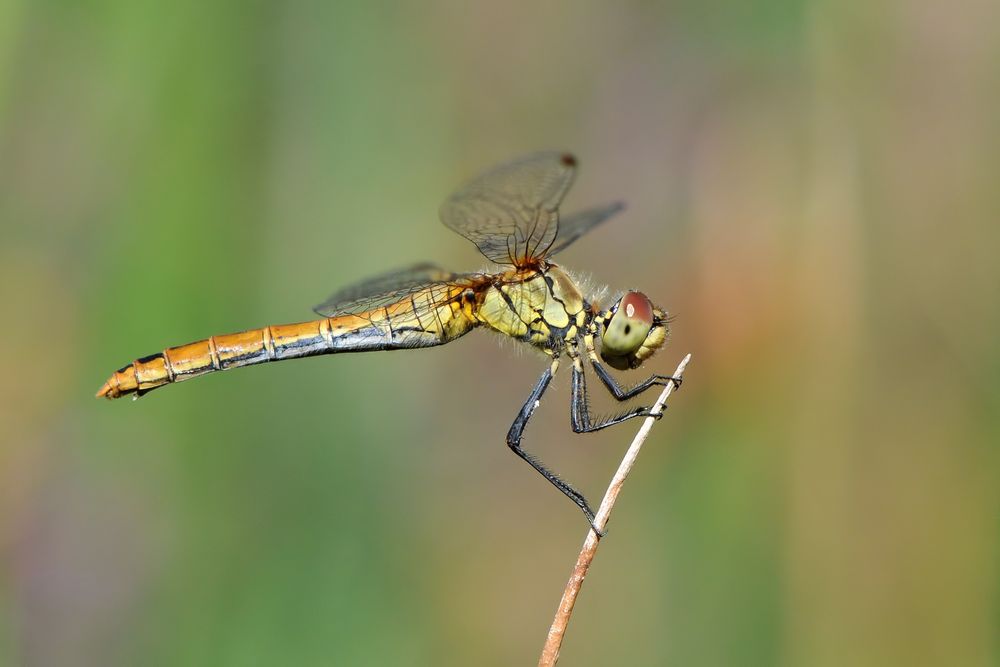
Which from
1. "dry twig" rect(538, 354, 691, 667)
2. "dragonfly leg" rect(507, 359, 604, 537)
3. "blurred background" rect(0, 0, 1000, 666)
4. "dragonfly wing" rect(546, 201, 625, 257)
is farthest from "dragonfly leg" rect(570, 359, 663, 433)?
"dry twig" rect(538, 354, 691, 667)

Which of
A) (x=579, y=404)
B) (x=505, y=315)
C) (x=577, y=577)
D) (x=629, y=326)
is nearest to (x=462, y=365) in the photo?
(x=505, y=315)

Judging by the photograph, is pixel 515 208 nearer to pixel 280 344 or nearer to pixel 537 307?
pixel 537 307

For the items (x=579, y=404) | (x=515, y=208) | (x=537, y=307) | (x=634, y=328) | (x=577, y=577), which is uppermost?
(x=515, y=208)

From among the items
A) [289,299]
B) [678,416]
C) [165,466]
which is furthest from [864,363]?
[165,466]

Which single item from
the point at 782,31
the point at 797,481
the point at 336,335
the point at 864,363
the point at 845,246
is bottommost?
the point at 797,481

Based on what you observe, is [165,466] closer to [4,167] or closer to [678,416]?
[4,167]

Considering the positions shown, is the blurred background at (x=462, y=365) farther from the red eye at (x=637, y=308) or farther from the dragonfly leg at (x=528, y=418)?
the red eye at (x=637, y=308)

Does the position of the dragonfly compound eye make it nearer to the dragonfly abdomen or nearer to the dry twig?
the dragonfly abdomen
